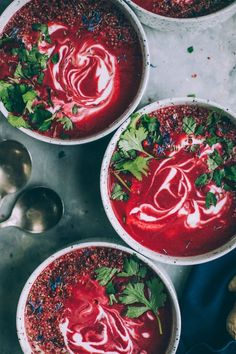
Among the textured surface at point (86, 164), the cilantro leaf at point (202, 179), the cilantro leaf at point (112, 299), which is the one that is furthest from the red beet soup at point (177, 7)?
the cilantro leaf at point (112, 299)

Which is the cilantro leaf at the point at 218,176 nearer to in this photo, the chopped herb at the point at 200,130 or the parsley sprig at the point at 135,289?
the chopped herb at the point at 200,130

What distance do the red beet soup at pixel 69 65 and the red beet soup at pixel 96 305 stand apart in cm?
58

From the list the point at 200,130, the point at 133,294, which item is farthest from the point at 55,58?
the point at 133,294

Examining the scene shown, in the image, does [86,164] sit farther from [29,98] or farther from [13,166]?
[29,98]

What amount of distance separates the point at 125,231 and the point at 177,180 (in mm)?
316

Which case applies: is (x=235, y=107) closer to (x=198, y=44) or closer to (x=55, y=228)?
(x=198, y=44)

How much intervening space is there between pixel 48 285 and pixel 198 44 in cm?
131

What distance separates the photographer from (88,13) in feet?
8.50

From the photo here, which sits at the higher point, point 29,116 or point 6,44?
point 6,44

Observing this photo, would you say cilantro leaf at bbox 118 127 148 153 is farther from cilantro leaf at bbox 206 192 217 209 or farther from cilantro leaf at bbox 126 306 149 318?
cilantro leaf at bbox 126 306 149 318

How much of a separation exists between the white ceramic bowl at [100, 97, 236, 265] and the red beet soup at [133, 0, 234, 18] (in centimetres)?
39

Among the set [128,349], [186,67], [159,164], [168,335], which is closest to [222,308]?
[168,335]

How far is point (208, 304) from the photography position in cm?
278

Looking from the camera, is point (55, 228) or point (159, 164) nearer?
point (159, 164)
